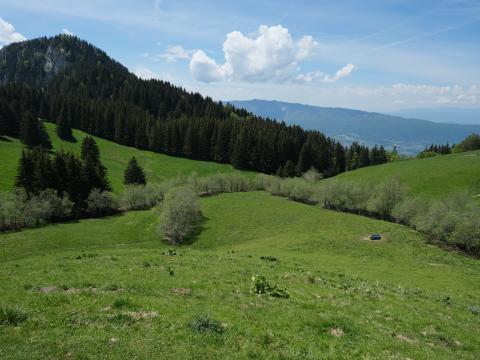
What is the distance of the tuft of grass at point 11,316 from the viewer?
11.4 metres

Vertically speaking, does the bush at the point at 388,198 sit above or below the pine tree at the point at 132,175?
above

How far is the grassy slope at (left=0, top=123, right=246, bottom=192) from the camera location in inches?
4230

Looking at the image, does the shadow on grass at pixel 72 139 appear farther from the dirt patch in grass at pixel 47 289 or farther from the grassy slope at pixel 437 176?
the dirt patch in grass at pixel 47 289

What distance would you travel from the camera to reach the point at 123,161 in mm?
134375

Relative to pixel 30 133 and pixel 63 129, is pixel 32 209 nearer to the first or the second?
pixel 30 133

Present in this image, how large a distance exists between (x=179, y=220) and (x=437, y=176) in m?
76.9

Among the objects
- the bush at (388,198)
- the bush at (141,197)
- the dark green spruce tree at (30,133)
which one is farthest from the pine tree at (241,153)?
the bush at (388,198)

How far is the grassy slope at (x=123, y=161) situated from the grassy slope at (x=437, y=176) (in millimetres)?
60545

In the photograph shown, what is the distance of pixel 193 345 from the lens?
1080 centimetres

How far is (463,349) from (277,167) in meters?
137

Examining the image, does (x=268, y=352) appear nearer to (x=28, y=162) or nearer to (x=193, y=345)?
(x=193, y=345)

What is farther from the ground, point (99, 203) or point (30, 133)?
point (30, 133)

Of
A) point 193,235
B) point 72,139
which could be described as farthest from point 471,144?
point 72,139

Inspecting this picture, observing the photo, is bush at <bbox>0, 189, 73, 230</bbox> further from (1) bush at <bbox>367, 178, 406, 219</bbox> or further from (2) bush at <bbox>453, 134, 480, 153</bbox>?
(2) bush at <bbox>453, 134, 480, 153</bbox>
